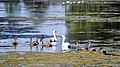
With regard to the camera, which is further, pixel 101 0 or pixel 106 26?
pixel 101 0

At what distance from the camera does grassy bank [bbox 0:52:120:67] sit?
92.8 feet

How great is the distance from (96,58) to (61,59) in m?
2.19

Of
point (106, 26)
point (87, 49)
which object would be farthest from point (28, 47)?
point (106, 26)

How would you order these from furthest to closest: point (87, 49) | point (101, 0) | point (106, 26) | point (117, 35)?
1. point (101, 0)
2. point (106, 26)
3. point (117, 35)
4. point (87, 49)

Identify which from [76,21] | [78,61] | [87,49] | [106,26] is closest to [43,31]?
[106,26]

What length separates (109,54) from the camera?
3253cm

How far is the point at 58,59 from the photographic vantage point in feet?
97.7

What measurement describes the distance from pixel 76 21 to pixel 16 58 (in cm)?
3185

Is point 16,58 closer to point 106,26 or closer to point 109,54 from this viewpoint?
point 109,54

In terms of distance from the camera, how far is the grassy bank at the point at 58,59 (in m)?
28.3

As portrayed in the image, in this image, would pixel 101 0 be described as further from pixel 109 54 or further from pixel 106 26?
pixel 109 54

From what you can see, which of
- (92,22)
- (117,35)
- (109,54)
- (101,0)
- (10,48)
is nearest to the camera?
(109,54)

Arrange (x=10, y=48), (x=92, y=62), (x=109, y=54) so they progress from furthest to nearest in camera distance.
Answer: (x=10, y=48), (x=109, y=54), (x=92, y=62)

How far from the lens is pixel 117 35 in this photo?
149 feet
